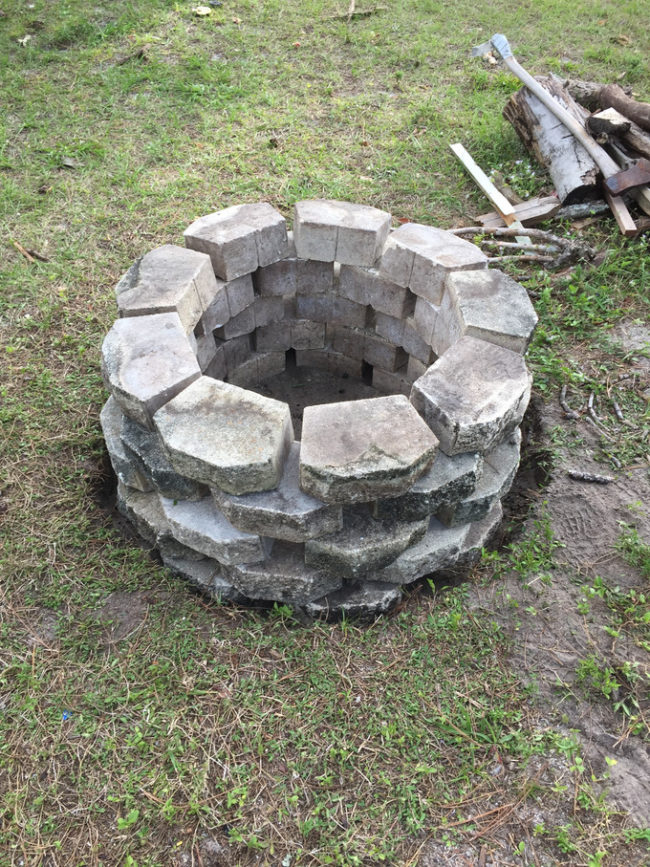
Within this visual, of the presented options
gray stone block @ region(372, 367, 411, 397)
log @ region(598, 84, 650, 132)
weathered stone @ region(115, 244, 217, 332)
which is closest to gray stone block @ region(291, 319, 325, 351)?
gray stone block @ region(372, 367, 411, 397)

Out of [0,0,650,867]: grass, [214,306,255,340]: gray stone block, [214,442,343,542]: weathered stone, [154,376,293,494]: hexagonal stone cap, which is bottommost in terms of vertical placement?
[0,0,650,867]: grass

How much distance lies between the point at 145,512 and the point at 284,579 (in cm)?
86

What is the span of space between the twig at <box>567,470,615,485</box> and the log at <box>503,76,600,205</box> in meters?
3.31

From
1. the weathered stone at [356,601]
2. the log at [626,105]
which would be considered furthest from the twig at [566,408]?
the log at [626,105]

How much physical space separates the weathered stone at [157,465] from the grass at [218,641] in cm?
57

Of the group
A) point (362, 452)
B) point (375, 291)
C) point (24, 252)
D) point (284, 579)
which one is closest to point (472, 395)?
point (362, 452)

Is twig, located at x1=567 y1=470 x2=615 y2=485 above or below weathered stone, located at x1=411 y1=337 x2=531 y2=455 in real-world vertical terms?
below

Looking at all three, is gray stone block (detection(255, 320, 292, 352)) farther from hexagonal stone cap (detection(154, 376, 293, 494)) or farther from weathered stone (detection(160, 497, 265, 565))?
weathered stone (detection(160, 497, 265, 565))

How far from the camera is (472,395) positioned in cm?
299

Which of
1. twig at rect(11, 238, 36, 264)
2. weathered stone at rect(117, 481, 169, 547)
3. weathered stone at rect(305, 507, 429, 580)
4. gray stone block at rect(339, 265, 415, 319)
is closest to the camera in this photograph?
weathered stone at rect(305, 507, 429, 580)

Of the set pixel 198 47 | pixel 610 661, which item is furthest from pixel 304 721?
pixel 198 47

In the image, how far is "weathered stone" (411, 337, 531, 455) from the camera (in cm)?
291

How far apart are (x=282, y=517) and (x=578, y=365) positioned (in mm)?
2803

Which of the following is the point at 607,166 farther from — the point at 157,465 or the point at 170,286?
the point at 157,465
